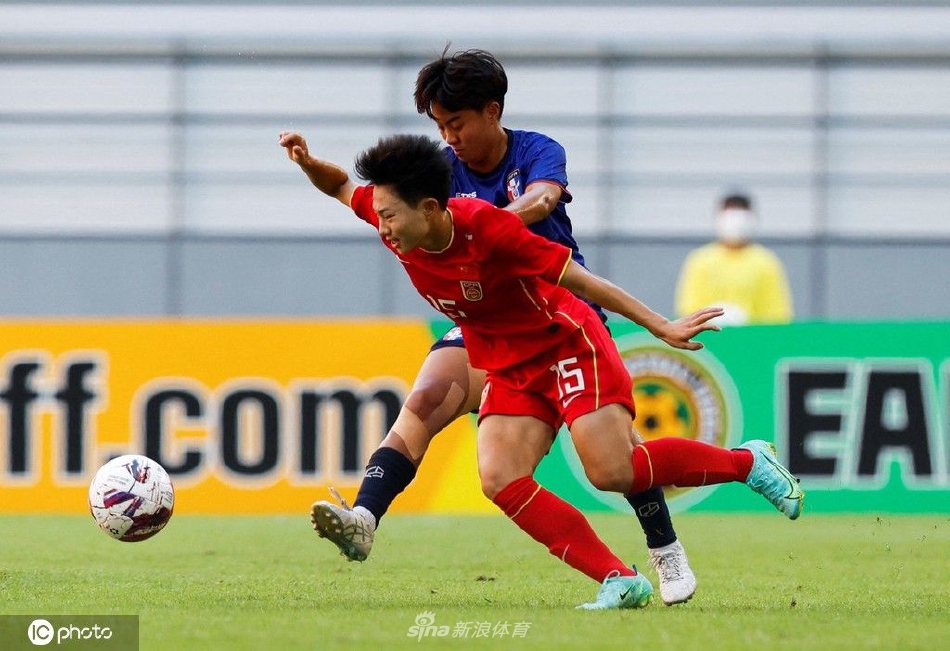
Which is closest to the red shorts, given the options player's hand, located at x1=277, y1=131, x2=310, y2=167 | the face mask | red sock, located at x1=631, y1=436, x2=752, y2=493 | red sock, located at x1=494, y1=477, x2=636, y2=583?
red sock, located at x1=631, y1=436, x2=752, y2=493

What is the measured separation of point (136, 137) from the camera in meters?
20.2

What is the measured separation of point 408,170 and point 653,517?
63.4 inches

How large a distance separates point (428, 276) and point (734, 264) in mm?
6128

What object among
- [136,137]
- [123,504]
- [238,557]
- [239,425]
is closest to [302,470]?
[239,425]

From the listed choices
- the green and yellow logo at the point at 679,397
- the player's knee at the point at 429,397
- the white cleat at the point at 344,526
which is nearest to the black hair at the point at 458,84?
the player's knee at the point at 429,397

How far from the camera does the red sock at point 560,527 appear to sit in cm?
583

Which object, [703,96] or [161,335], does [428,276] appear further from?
[703,96]

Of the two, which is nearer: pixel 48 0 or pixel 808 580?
pixel 808 580

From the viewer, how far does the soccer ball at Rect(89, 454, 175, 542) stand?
21.4 feet

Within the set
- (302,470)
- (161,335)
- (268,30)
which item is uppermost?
(268,30)

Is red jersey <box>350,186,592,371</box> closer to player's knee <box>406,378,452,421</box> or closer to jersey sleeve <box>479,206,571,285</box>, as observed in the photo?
jersey sleeve <box>479,206,571,285</box>

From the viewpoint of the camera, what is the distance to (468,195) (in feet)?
21.3

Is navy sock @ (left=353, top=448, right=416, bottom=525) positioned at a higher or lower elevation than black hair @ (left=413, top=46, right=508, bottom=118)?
lower

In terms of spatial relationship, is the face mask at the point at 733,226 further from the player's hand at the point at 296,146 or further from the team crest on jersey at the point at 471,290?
the team crest on jersey at the point at 471,290
